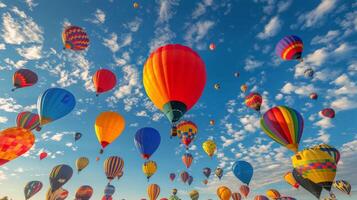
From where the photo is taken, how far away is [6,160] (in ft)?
60.8

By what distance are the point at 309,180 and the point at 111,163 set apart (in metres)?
25.3

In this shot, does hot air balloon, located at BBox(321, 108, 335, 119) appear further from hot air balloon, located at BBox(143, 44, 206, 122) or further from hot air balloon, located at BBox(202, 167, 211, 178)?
hot air balloon, located at BBox(143, 44, 206, 122)

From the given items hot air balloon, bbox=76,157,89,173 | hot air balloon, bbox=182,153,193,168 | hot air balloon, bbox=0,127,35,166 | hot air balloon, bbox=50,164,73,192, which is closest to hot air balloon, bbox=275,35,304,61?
hot air balloon, bbox=182,153,193,168

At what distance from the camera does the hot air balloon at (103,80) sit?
85.2 feet

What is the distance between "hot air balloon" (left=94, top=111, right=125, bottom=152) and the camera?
24927 mm

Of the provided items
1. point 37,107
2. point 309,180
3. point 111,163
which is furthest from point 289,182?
point 37,107

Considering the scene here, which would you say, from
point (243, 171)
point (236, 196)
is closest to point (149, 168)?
point (243, 171)

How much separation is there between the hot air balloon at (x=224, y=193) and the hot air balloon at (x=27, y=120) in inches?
1209

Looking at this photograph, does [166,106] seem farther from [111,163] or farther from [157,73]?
[111,163]

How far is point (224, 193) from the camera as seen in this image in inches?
1615

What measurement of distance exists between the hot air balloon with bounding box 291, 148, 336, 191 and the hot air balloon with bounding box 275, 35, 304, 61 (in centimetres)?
1219

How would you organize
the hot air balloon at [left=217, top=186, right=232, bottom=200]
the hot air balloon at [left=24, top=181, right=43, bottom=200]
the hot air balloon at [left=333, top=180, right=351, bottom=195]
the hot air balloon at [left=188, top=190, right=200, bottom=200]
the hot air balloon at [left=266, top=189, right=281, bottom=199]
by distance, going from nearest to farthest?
the hot air balloon at [left=24, top=181, right=43, bottom=200] → the hot air balloon at [left=333, top=180, right=351, bottom=195] → the hot air balloon at [left=217, top=186, right=232, bottom=200] → the hot air balloon at [left=266, top=189, right=281, bottom=199] → the hot air balloon at [left=188, top=190, right=200, bottom=200]

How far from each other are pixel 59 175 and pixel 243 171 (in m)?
26.7

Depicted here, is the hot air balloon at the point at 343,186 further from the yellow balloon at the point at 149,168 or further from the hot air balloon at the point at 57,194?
the hot air balloon at the point at 57,194
